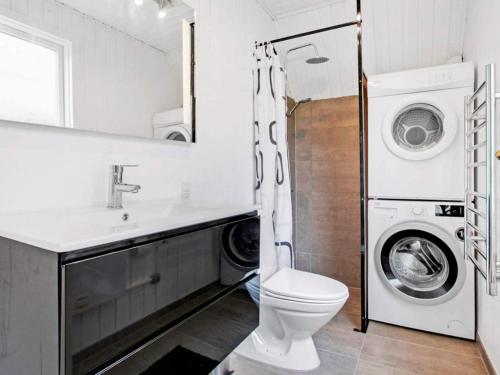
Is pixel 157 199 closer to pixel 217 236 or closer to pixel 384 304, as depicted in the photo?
pixel 217 236

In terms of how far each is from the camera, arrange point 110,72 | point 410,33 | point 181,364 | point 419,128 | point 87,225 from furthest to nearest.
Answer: point 410,33, point 419,128, point 110,72, point 181,364, point 87,225

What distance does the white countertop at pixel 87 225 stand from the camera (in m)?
0.68

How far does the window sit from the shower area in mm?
2070

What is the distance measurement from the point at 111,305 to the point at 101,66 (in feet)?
3.12

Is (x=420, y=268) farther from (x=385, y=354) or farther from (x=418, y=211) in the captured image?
(x=385, y=354)

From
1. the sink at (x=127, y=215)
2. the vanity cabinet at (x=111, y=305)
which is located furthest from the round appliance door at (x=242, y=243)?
the sink at (x=127, y=215)

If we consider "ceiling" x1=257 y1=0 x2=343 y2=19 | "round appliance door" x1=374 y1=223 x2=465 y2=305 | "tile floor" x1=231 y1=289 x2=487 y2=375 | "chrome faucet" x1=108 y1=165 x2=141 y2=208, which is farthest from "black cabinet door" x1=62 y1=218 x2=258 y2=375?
"ceiling" x1=257 y1=0 x2=343 y2=19

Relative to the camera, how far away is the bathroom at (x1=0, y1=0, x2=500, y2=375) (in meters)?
0.79

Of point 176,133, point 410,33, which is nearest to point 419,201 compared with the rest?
point 410,33

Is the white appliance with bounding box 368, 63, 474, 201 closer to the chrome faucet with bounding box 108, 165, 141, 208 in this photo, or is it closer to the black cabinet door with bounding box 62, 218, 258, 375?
the black cabinet door with bounding box 62, 218, 258, 375

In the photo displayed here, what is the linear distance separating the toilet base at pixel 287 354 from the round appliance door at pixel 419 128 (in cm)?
147

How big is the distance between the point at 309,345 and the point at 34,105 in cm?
184

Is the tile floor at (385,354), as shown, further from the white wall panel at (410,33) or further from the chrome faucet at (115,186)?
the white wall panel at (410,33)

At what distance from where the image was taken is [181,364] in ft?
3.29
